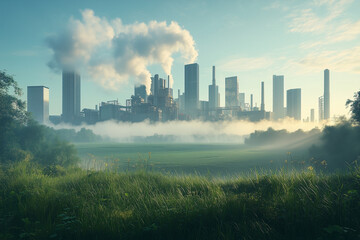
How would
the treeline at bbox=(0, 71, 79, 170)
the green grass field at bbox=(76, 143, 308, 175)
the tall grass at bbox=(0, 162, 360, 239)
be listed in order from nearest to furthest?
the tall grass at bbox=(0, 162, 360, 239) < the green grass field at bbox=(76, 143, 308, 175) < the treeline at bbox=(0, 71, 79, 170)

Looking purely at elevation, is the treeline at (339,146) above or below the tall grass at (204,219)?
below

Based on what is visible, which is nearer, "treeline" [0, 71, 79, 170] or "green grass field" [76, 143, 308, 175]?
"green grass field" [76, 143, 308, 175]

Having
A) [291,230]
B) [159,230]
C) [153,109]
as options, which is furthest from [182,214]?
[153,109]

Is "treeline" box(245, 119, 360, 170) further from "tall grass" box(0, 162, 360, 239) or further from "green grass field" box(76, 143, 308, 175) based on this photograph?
"tall grass" box(0, 162, 360, 239)

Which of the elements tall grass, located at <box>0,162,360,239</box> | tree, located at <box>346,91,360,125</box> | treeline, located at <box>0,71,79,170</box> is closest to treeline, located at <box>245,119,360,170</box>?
tree, located at <box>346,91,360,125</box>

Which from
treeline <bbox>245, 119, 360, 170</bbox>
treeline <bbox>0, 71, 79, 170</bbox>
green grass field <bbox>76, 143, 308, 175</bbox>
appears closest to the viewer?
green grass field <bbox>76, 143, 308, 175</bbox>

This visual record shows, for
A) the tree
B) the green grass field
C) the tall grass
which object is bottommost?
the green grass field

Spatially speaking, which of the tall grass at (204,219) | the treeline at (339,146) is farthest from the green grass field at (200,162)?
the treeline at (339,146)

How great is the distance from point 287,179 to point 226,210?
13.3 feet

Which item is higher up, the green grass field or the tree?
the tree

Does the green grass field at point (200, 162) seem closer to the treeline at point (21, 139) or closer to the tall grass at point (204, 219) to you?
the tall grass at point (204, 219)

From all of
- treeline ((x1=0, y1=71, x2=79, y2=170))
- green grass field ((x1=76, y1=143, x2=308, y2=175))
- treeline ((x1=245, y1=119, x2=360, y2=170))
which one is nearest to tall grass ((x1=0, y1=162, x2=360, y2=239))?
green grass field ((x1=76, y1=143, x2=308, y2=175))

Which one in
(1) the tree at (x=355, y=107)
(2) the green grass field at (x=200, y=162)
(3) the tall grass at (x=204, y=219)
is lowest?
(2) the green grass field at (x=200, y=162)

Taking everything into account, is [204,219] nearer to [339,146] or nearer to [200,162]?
[339,146]
